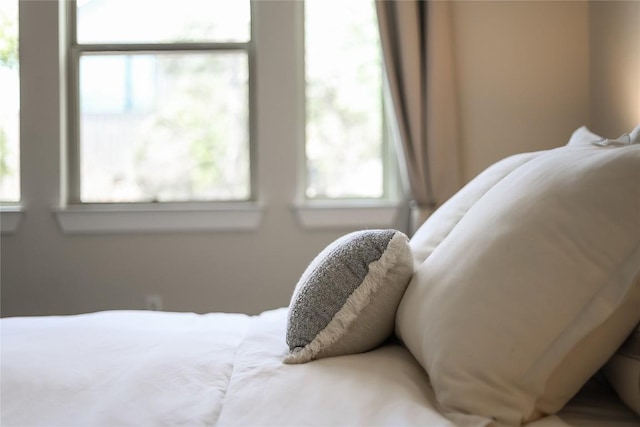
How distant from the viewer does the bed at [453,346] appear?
99 centimetres

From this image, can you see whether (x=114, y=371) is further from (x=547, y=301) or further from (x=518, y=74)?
(x=518, y=74)

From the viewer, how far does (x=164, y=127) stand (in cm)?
318

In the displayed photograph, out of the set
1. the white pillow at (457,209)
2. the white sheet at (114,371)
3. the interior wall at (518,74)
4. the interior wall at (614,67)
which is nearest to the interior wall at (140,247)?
the interior wall at (518,74)

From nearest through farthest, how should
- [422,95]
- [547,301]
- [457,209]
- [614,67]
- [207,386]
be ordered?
[547,301]
[207,386]
[457,209]
[614,67]
[422,95]

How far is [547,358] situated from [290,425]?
1.32 ft

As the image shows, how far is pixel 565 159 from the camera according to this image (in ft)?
3.66

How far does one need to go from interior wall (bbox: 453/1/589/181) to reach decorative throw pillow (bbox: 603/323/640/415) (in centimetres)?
207

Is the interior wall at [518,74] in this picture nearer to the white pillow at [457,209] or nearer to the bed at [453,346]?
the white pillow at [457,209]

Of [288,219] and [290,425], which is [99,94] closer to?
[288,219]

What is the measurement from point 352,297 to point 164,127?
7.17 ft

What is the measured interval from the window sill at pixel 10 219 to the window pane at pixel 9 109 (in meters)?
0.14

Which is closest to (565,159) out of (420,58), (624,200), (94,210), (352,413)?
(624,200)

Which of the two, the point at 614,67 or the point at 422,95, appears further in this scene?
the point at 422,95

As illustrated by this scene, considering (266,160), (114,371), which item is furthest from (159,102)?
(114,371)
